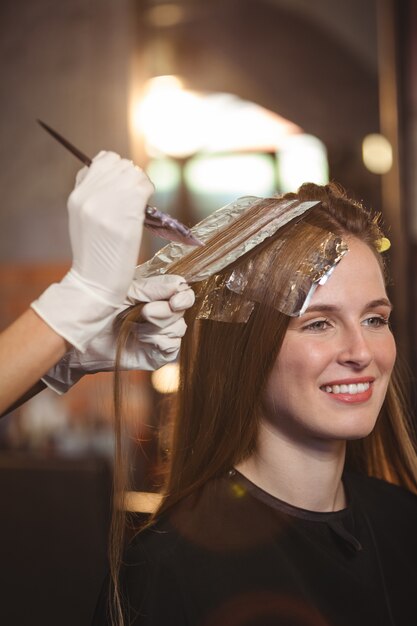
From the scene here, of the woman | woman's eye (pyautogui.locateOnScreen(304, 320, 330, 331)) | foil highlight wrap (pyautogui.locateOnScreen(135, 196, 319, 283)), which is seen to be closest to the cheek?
the woman

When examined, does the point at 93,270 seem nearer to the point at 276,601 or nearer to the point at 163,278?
the point at 163,278

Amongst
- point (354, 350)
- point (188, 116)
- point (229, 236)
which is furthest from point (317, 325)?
point (188, 116)

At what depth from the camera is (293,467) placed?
134 centimetres

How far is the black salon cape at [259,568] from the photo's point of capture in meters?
1.21

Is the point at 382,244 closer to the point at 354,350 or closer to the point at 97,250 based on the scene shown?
the point at 354,350

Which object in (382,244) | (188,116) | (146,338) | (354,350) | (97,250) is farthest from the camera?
(188,116)

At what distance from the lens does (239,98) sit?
359 cm

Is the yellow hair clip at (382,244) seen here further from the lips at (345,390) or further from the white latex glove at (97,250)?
the white latex glove at (97,250)

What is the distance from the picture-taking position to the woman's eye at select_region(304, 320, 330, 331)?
1302mm

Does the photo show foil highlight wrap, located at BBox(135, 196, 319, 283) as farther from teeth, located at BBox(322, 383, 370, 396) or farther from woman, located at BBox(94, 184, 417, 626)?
teeth, located at BBox(322, 383, 370, 396)


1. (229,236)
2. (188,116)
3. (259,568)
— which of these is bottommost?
(259,568)

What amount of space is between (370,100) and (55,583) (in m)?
2.28

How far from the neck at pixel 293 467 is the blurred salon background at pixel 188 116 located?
1.73 meters

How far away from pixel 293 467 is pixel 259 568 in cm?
18
